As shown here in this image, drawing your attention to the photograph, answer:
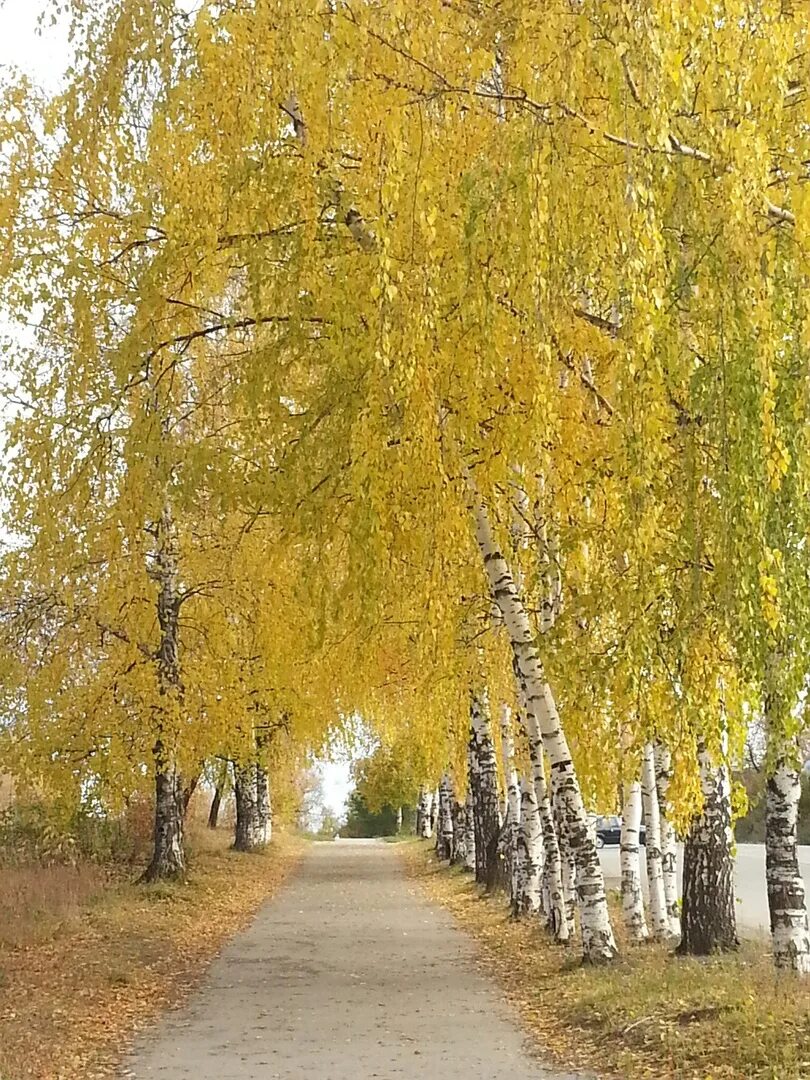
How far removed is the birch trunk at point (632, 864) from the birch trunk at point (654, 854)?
137 mm

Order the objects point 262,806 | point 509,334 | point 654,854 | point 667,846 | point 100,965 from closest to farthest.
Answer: point 509,334
point 100,965
point 654,854
point 667,846
point 262,806

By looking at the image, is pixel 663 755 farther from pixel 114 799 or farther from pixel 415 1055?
pixel 114 799

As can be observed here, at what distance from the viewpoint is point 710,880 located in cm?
1069

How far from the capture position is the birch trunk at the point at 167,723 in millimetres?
17922

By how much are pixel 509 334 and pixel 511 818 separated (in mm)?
13474

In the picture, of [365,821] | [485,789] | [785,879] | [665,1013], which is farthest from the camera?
[365,821]

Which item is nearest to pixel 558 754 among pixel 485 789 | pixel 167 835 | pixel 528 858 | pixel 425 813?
pixel 528 858

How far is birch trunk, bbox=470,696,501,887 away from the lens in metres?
19.6

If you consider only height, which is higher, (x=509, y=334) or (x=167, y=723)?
(x=509, y=334)

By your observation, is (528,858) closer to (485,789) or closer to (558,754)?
(485,789)

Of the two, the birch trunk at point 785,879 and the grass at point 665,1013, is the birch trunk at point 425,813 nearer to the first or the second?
the grass at point 665,1013

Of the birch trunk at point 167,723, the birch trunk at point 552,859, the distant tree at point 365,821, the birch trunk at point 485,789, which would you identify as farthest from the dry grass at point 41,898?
the distant tree at point 365,821

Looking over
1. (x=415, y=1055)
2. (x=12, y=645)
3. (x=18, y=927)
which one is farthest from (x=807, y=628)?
(x=12, y=645)

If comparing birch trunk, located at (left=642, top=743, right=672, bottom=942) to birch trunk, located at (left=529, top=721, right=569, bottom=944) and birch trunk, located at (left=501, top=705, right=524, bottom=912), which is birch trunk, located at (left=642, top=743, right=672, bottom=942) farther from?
birch trunk, located at (left=501, top=705, right=524, bottom=912)
